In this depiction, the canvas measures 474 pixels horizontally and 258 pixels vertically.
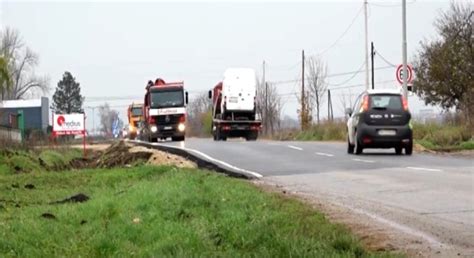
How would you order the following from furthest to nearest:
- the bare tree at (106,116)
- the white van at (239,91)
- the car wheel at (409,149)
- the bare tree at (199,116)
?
1. the bare tree at (106,116)
2. the bare tree at (199,116)
3. the white van at (239,91)
4. the car wheel at (409,149)

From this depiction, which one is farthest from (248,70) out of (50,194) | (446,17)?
(50,194)

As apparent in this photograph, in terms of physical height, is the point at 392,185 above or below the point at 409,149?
below

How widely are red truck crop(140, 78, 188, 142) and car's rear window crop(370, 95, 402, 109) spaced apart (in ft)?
78.4

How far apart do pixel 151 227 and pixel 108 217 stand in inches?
65.2

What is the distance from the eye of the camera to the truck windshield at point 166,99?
44.3 m

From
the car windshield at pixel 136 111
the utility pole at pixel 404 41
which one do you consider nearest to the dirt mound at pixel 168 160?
the utility pole at pixel 404 41

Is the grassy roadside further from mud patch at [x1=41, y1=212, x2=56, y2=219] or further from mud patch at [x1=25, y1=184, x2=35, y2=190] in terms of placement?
mud patch at [x1=41, y1=212, x2=56, y2=219]

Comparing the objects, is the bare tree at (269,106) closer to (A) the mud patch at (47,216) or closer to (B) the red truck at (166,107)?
(B) the red truck at (166,107)

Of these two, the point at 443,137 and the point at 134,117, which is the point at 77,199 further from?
the point at 134,117

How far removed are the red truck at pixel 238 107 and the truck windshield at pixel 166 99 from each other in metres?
2.65

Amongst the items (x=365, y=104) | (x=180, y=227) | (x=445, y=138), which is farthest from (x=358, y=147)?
(x=180, y=227)

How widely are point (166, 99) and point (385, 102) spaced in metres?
24.5

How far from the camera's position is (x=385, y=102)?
21.7m

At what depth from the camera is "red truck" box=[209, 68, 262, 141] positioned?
144 ft
